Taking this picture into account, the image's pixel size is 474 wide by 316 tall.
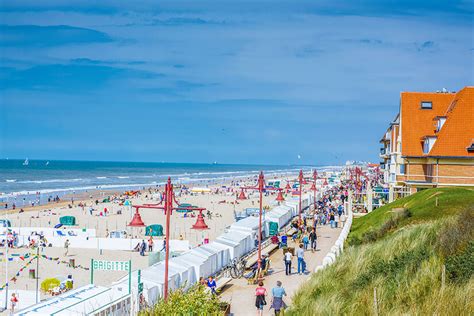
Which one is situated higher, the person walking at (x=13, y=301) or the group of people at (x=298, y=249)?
the group of people at (x=298, y=249)

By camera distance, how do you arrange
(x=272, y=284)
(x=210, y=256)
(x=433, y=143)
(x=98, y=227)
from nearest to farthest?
(x=272, y=284) → (x=210, y=256) → (x=433, y=143) → (x=98, y=227)

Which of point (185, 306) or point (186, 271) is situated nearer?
point (185, 306)

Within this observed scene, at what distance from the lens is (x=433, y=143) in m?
32.1

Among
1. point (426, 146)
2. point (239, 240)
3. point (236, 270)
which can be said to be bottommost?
point (236, 270)

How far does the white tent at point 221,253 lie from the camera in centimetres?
2109

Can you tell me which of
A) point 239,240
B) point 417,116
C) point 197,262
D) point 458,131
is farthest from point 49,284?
point 417,116

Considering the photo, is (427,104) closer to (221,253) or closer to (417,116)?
(417,116)

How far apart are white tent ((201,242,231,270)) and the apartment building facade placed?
47.8 ft

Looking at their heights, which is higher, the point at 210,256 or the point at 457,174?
the point at 457,174

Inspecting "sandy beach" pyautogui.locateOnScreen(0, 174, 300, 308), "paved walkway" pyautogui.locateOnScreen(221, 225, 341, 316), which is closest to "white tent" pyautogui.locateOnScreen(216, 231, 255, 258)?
"paved walkway" pyautogui.locateOnScreen(221, 225, 341, 316)

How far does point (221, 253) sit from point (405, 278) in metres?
10.7

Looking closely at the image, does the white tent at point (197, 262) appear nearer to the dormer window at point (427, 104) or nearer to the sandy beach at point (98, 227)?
the sandy beach at point (98, 227)

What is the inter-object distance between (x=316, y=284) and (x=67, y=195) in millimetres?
69903

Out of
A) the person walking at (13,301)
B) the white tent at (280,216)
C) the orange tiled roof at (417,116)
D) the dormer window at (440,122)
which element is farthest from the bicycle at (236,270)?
the dormer window at (440,122)
